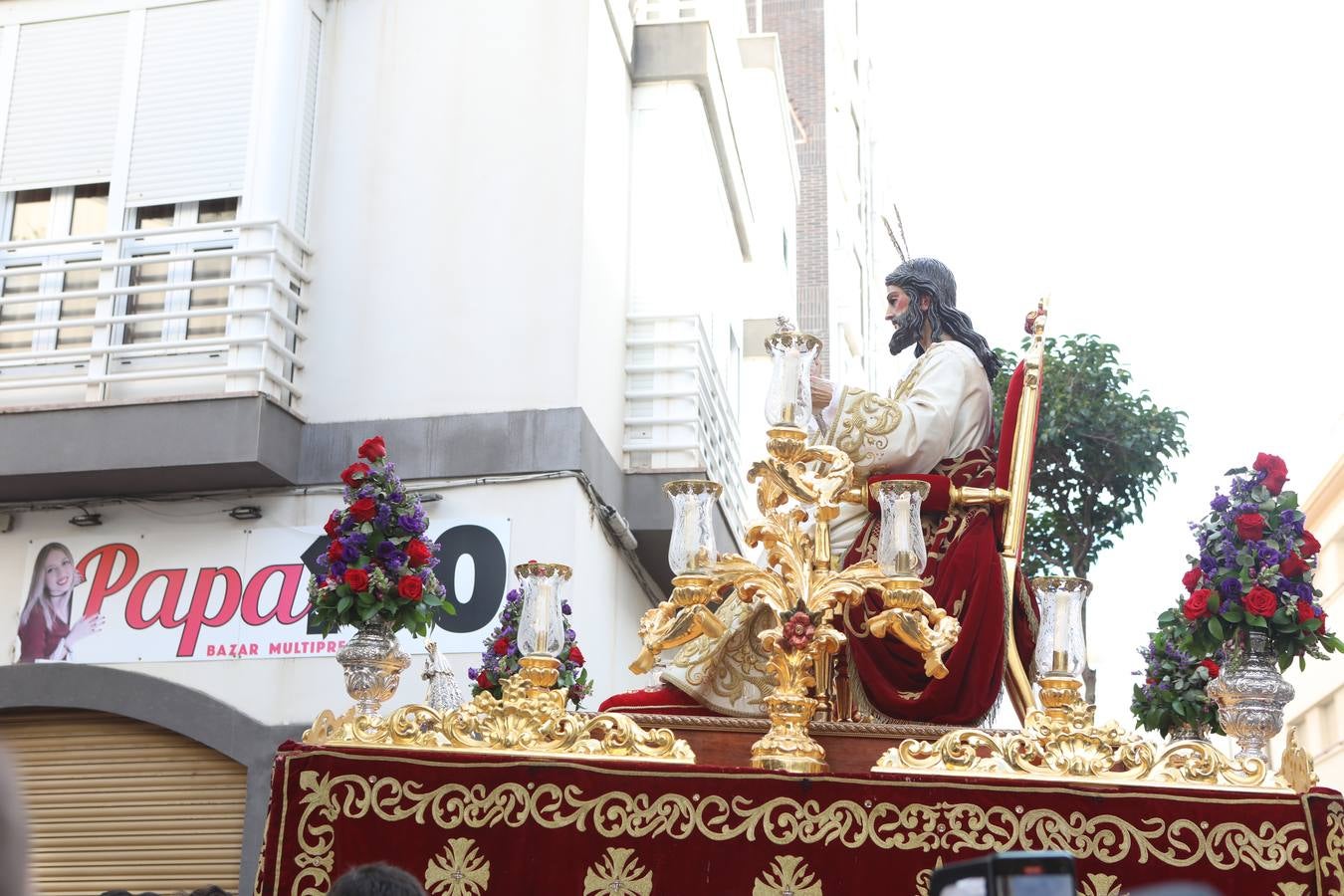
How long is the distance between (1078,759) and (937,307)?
2109 mm

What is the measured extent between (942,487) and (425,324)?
19.5 feet

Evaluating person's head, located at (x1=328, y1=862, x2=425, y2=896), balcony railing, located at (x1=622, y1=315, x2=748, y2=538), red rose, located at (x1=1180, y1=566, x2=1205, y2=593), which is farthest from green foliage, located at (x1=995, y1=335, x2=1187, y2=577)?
person's head, located at (x1=328, y1=862, x2=425, y2=896)

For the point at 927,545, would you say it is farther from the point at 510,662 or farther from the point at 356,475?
the point at 510,662

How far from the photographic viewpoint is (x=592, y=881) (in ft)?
14.2

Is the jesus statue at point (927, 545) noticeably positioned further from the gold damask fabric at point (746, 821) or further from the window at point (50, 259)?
the window at point (50, 259)

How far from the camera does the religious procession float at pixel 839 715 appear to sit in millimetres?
4324

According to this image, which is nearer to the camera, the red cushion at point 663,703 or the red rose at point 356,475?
the red cushion at point 663,703

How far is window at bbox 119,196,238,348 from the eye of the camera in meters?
10.9

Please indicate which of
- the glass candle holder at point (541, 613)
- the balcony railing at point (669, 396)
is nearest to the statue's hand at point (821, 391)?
the glass candle holder at point (541, 613)

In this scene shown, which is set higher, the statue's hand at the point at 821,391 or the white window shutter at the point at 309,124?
the white window shutter at the point at 309,124

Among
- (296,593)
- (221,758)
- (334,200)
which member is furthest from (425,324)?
(221,758)

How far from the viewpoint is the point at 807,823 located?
436 cm

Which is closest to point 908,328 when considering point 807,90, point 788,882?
point 788,882

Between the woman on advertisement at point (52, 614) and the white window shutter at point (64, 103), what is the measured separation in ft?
8.47
